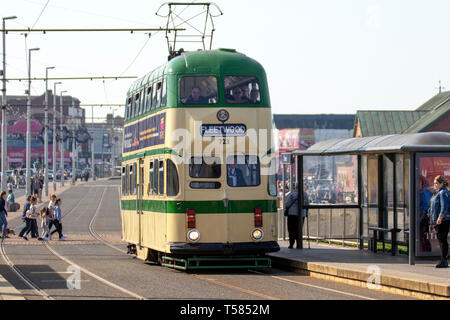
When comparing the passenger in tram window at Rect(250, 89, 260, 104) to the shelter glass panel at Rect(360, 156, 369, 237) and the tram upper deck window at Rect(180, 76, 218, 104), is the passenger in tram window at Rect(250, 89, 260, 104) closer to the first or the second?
the tram upper deck window at Rect(180, 76, 218, 104)

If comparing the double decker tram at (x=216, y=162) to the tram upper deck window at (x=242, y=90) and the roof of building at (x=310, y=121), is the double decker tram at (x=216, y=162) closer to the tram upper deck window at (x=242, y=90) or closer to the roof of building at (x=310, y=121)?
the tram upper deck window at (x=242, y=90)

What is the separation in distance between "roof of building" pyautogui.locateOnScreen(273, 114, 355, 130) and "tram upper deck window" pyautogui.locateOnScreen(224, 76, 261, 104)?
136 m

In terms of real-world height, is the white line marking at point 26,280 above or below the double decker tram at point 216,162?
below

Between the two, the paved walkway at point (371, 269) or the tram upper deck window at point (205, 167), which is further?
the tram upper deck window at point (205, 167)

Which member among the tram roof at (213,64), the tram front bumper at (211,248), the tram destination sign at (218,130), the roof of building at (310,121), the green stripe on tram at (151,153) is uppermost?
the roof of building at (310,121)

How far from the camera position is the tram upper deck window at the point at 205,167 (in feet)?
66.9

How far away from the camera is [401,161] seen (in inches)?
835

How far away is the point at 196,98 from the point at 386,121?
6196 cm

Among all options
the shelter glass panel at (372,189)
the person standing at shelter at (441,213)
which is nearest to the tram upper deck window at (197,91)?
the shelter glass panel at (372,189)

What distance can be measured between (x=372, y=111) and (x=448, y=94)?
6950mm

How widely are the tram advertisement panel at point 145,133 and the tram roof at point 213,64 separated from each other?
1.07 m

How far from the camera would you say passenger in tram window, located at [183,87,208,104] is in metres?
20.5
